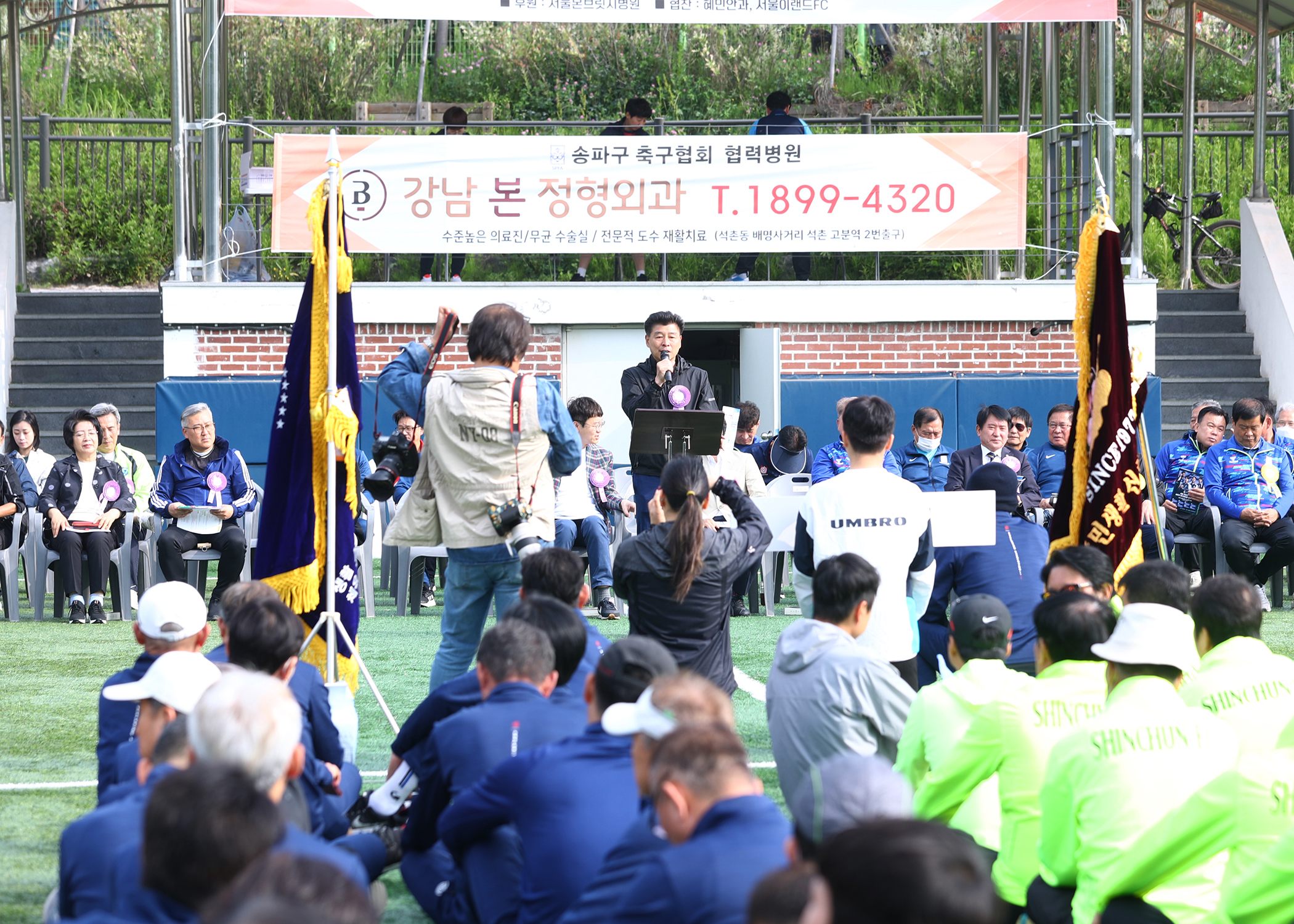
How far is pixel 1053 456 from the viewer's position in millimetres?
10117

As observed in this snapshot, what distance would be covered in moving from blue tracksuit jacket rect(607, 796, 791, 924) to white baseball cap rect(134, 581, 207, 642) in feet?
7.22

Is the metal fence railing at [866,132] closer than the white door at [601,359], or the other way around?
the white door at [601,359]

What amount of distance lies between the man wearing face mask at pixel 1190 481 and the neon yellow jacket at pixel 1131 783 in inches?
290

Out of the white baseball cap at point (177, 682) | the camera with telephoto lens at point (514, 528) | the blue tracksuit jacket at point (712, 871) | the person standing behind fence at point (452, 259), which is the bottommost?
the blue tracksuit jacket at point (712, 871)

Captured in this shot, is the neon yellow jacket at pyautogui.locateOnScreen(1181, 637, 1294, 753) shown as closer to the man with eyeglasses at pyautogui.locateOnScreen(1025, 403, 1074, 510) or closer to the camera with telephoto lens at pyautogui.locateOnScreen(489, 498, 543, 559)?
the camera with telephoto lens at pyautogui.locateOnScreen(489, 498, 543, 559)

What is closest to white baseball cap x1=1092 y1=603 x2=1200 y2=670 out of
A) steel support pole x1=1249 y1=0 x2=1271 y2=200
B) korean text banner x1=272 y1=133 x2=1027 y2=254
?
korean text banner x1=272 y1=133 x2=1027 y2=254

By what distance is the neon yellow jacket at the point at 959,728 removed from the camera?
3961 millimetres

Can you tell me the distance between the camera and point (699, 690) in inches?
121

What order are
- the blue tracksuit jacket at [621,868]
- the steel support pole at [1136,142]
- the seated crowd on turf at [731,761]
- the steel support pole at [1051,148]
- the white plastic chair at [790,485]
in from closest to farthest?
1. the seated crowd on turf at [731,761]
2. the blue tracksuit jacket at [621,868]
3. the white plastic chair at [790,485]
4. the steel support pole at [1136,142]
5. the steel support pole at [1051,148]

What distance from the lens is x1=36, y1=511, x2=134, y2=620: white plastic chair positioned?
33.3 ft

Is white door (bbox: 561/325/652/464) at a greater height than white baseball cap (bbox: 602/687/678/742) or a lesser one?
greater

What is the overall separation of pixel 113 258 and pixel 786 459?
1018cm

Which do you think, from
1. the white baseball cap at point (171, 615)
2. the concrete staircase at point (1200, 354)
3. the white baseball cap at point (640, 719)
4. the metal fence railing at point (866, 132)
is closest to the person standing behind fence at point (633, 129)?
the metal fence railing at point (866, 132)

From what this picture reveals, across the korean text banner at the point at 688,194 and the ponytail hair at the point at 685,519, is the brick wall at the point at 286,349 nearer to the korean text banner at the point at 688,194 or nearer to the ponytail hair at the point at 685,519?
the korean text banner at the point at 688,194
